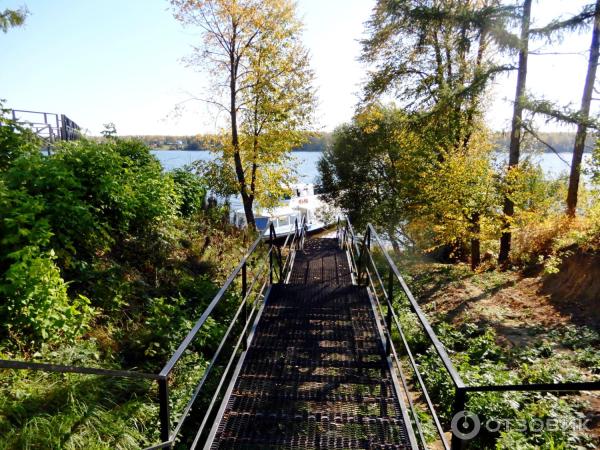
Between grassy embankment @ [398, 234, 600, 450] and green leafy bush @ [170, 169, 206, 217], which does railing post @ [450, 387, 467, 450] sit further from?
green leafy bush @ [170, 169, 206, 217]

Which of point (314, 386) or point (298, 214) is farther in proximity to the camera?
point (298, 214)

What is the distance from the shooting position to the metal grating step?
10.7ft

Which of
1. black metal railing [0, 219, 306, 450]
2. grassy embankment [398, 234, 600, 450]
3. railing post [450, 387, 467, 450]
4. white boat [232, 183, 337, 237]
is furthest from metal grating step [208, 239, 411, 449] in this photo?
white boat [232, 183, 337, 237]

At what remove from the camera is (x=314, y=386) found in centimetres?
397

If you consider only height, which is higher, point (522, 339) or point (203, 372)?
point (203, 372)

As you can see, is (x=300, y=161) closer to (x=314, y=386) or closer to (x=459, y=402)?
(x=314, y=386)

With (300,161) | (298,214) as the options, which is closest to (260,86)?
(300,161)

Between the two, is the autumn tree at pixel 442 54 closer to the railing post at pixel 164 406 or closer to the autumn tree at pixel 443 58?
the autumn tree at pixel 443 58

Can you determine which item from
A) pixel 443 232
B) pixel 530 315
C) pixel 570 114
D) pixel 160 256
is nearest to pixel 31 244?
pixel 160 256

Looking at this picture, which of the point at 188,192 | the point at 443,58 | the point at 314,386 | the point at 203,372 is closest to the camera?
the point at 314,386

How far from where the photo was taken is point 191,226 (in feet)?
34.4

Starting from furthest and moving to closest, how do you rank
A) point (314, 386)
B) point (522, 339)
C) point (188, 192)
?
1. point (188, 192)
2. point (522, 339)
3. point (314, 386)

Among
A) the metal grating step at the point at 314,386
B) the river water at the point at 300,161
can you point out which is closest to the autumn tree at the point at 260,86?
the river water at the point at 300,161

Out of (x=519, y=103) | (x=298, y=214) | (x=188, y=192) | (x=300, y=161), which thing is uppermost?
(x=519, y=103)
